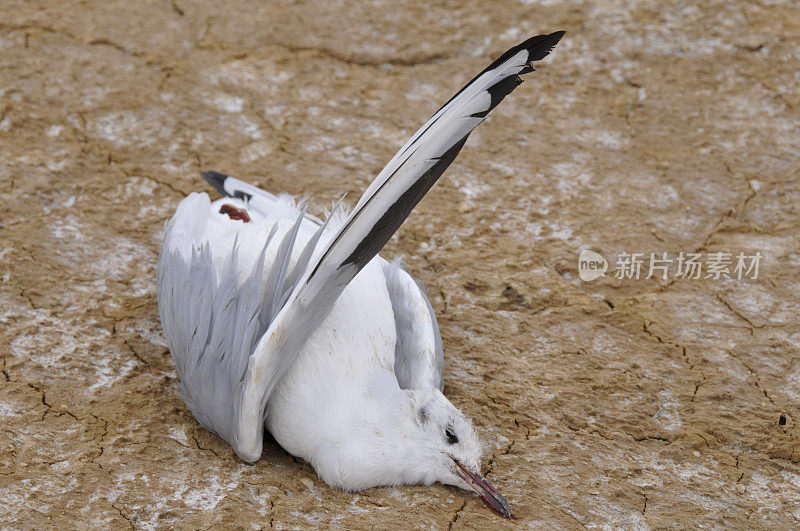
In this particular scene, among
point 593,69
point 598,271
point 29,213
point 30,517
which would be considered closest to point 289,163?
point 29,213

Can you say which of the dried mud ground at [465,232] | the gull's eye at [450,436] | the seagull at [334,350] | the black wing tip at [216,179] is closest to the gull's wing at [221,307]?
the seagull at [334,350]

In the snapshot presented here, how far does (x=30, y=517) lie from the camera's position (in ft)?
7.89

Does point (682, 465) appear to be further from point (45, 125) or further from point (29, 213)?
point (45, 125)

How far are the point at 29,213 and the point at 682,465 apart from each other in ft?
8.80

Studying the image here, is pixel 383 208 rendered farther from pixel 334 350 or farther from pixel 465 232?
pixel 465 232

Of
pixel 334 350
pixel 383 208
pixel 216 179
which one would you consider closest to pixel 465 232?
pixel 216 179

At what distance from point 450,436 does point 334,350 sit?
413 millimetres

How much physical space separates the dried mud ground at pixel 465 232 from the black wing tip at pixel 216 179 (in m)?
0.25

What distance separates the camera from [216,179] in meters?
3.64

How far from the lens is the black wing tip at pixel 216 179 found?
11.9ft

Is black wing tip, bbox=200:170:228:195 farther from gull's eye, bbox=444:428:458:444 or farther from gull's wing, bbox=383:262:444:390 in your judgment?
gull's eye, bbox=444:428:458:444

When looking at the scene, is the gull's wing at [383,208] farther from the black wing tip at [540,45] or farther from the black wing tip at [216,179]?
the black wing tip at [216,179]

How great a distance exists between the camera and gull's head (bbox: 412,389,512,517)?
2529mm

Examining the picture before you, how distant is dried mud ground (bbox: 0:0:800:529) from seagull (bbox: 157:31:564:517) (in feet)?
0.42
